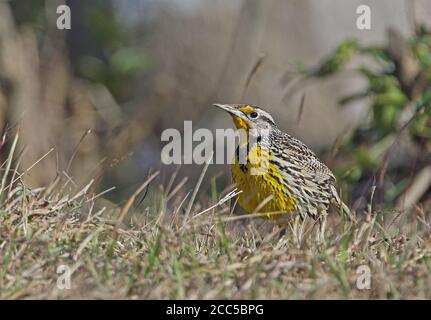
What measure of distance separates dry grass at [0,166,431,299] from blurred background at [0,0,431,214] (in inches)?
170

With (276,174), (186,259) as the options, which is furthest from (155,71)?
(186,259)

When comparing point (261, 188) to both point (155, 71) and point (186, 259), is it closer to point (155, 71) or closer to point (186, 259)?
point (186, 259)

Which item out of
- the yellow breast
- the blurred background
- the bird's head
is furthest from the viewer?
the blurred background

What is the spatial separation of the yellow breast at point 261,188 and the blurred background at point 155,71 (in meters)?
3.23

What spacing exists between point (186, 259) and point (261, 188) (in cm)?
146

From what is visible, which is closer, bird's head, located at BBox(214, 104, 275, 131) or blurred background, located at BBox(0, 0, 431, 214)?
bird's head, located at BBox(214, 104, 275, 131)

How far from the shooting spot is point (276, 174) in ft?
16.4

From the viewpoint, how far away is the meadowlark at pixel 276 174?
492 centimetres

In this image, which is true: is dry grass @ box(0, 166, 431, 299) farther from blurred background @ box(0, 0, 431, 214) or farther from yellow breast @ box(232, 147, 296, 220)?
blurred background @ box(0, 0, 431, 214)

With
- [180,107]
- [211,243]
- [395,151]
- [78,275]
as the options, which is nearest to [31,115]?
[180,107]

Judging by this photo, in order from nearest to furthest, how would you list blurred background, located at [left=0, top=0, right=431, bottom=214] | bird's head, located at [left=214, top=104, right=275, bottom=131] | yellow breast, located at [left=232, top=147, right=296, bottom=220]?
yellow breast, located at [left=232, top=147, right=296, bottom=220] < bird's head, located at [left=214, top=104, right=275, bottom=131] < blurred background, located at [left=0, top=0, right=431, bottom=214]

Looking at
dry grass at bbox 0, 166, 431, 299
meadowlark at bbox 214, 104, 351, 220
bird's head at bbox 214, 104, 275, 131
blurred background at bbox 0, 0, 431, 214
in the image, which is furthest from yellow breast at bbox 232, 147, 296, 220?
blurred background at bbox 0, 0, 431, 214

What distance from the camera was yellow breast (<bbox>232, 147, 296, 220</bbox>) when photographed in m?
4.89

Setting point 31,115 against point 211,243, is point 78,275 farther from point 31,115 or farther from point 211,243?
point 31,115
